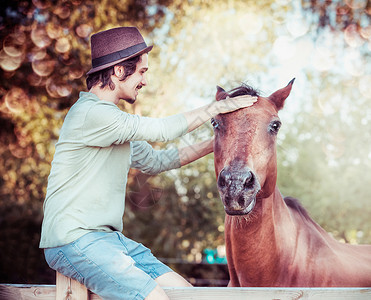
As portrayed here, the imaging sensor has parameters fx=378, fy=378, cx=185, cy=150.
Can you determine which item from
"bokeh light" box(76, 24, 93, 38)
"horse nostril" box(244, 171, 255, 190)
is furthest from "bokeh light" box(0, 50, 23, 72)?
"horse nostril" box(244, 171, 255, 190)

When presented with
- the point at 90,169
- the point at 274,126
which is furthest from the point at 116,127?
the point at 274,126

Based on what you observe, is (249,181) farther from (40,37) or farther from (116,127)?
(40,37)

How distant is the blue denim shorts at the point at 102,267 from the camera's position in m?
1.55

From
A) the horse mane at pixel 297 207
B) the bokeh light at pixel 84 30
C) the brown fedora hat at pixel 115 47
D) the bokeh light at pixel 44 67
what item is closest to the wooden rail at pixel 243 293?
the brown fedora hat at pixel 115 47

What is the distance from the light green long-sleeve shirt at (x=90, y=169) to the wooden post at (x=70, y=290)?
19cm

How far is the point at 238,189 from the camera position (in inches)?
74.7

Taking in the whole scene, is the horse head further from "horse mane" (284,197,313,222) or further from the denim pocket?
the denim pocket

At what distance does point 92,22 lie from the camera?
261 inches

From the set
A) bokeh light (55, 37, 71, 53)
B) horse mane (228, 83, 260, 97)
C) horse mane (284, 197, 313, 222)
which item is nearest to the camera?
horse mane (228, 83, 260, 97)

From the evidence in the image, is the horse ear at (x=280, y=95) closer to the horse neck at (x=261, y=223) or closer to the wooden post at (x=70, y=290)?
the horse neck at (x=261, y=223)

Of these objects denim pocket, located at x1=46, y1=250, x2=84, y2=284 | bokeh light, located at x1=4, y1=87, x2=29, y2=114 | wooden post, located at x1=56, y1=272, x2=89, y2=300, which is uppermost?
bokeh light, located at x1=4, y1=87, x2=29, y2=114

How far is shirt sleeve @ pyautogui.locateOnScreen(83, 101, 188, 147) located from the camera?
1.72 meters

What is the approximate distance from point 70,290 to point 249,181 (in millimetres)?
1001

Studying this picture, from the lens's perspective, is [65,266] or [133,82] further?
[133,82]
